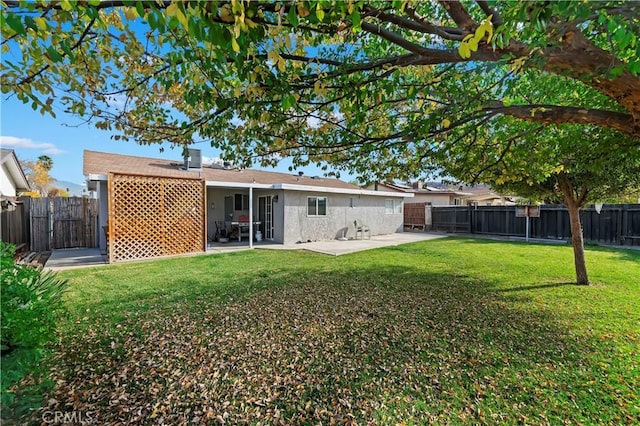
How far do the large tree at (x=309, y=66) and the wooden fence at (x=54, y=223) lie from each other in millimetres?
10341

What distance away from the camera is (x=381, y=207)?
18.7 meters

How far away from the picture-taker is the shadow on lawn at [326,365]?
8.78 feet

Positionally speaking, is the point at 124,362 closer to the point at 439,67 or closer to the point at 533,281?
the point at 439,67

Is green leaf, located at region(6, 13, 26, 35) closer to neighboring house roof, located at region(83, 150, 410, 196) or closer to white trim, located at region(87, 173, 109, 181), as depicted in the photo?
neighboring house roof, located at region(83, 150, 410, 196)

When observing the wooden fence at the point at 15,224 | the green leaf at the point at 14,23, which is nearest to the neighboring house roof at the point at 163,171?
the wooden fence at the point at 15,224

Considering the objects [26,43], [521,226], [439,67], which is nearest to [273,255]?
[439,67]

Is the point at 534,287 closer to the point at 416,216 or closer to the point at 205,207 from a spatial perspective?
the point at 205,207

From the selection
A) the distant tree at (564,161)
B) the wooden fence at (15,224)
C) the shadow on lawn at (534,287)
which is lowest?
the shadow on lawn at (534,287)

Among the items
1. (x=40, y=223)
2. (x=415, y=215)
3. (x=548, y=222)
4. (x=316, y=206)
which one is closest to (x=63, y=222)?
(x=40, y=223)

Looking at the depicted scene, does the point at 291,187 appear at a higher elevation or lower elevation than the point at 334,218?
higher

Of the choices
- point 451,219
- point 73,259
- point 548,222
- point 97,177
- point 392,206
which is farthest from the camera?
point 451,219

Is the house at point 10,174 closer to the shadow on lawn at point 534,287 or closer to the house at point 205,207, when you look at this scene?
the house at point 205,207

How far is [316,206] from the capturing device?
15.0 metres

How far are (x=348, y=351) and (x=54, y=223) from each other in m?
13.4
